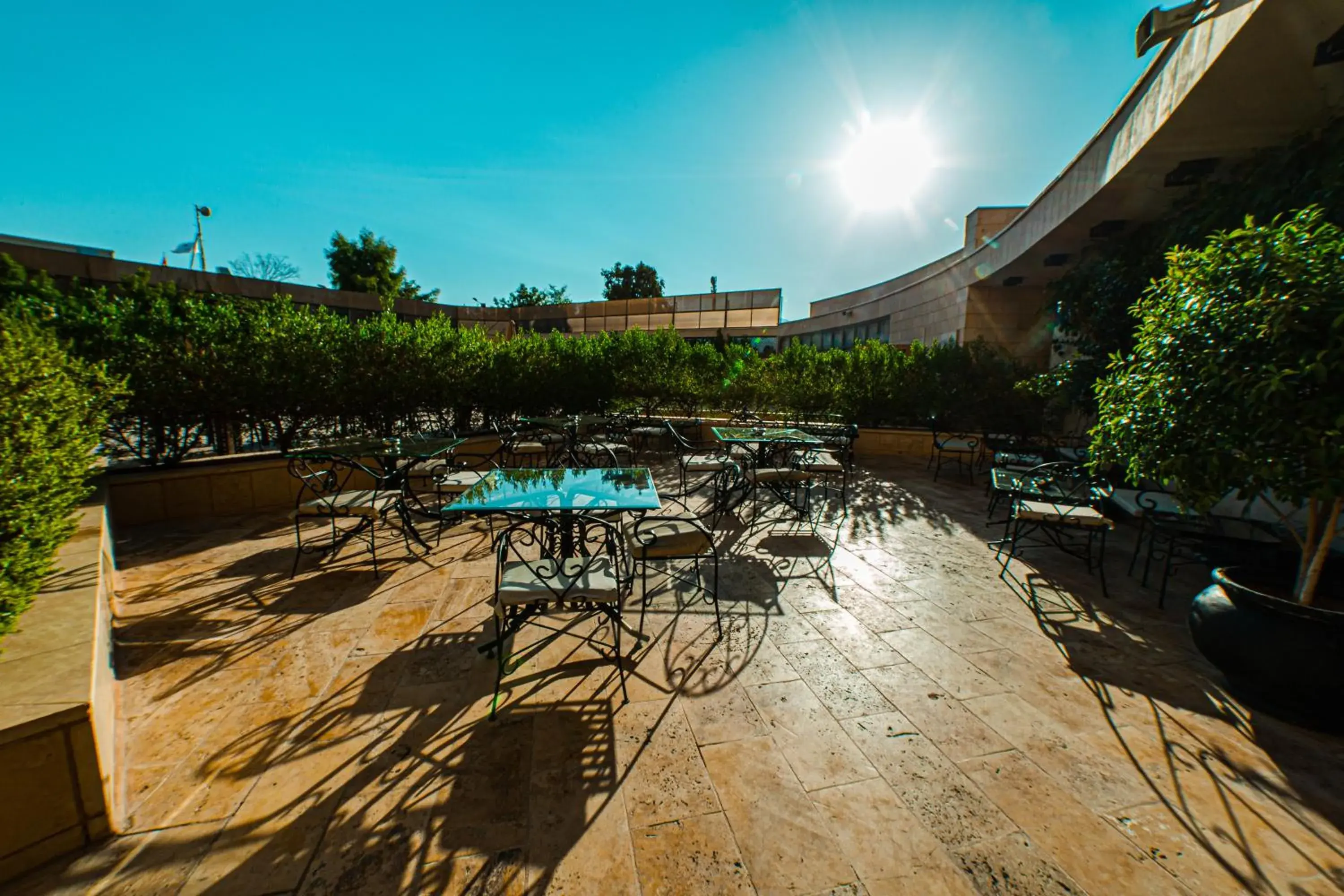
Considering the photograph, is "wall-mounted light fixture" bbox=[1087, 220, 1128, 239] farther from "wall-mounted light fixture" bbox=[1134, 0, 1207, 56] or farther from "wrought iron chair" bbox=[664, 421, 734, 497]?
"wrought iron chair" bbox=[664, 421, 734, 497]

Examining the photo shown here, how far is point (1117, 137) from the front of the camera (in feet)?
17.0

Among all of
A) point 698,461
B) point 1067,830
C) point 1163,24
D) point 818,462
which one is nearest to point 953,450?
point 818,462

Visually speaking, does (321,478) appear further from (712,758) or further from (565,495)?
(712,758)

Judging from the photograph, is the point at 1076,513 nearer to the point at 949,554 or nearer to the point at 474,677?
the point at 949,554

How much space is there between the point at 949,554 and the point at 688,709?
299cm

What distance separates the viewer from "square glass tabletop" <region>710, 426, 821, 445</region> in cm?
469

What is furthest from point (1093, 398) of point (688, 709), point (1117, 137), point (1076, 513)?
point (688, 709)

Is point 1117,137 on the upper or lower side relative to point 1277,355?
upper

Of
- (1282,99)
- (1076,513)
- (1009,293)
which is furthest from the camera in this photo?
(1009,293)

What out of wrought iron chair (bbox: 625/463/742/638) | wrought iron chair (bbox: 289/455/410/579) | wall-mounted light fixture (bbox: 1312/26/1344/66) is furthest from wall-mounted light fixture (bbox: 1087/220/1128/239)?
wrought iron chair (bbox: 289/455/410/579)

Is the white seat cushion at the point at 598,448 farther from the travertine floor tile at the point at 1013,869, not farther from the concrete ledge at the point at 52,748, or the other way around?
the travertine floor tile at the point at 1013,869

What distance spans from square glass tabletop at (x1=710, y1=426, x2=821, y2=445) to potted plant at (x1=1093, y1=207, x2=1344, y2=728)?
254cm

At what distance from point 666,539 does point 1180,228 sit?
6.47 metres

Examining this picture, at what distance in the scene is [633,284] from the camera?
41.8 m
